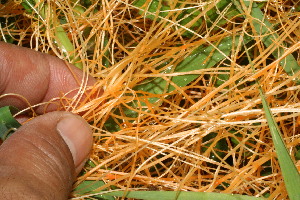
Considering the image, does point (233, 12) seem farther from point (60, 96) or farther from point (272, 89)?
point (60, 96)

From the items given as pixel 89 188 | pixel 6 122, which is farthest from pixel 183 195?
pixel 6 122

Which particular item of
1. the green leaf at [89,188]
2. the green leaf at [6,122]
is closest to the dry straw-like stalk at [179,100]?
the green leaf at [89,188]

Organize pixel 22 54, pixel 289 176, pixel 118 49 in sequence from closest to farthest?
1. pixel 289 176
2. pixel 22 54
3. pixel 118 49

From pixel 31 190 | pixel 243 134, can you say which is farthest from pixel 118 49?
pixel 31 190

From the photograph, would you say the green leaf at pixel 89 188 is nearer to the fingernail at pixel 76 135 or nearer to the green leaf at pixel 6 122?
the fingernail at pixel 76 135

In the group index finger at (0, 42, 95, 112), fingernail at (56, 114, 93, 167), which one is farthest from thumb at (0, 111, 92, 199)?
index finger at (0, 42, 95, 112)

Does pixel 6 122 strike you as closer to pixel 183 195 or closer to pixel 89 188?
pixel 89 188
